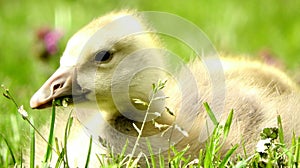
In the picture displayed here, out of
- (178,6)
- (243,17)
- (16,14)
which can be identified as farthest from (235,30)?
(16,14)

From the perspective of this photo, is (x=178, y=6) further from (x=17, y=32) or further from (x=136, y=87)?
(x=136, y=87)

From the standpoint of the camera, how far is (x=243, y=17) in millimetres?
5336

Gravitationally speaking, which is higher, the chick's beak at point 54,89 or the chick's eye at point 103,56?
the chick's eye at point 103,56

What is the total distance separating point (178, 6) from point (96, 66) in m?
3.08

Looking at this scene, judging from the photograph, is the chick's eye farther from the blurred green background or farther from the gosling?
the blurred green background

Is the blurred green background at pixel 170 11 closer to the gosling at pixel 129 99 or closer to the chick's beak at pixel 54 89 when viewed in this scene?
the gosling at pixel 129 99

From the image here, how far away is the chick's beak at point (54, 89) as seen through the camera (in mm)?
2543

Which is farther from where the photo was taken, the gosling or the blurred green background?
the blurred green background

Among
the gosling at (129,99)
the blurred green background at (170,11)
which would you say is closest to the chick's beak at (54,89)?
the gosling at (129,99)

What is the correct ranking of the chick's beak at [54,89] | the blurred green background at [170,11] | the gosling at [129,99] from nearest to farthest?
1. the chick's beak at [54,89]
2. the gosling at [129,99]
3. the blurred green background at [170,11]

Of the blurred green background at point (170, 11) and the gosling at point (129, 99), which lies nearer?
the gosling at point (129, 99)

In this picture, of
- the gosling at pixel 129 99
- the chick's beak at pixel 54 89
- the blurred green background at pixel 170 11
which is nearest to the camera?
the chick's beak at pixel 54 89

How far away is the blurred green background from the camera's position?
179 inches

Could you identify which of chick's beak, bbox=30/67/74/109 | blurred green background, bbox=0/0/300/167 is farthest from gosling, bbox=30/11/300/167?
blurred green background, bbox=0/0/300/167
